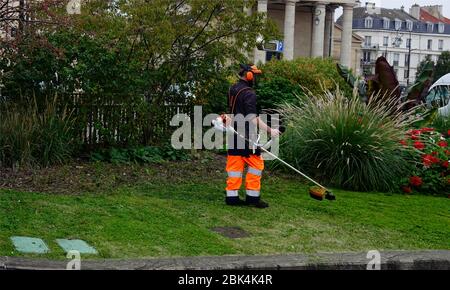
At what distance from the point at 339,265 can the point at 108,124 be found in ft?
23.2

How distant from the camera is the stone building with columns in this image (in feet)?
251

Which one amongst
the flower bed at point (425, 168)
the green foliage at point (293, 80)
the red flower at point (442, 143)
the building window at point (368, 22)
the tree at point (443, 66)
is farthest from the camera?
the building window at point (368, 22)

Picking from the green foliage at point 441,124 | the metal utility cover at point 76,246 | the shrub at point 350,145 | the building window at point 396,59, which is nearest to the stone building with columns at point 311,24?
the building window at point 396,59

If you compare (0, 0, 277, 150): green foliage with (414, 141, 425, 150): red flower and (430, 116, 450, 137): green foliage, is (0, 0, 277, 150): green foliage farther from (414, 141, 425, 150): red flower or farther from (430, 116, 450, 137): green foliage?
(430, 116, 450, 137): green foliage

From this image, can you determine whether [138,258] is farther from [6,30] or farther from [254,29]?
[254,29]

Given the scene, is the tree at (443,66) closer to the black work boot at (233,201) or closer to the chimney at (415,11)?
the chimney at (415,11)

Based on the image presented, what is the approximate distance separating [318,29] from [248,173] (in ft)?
236

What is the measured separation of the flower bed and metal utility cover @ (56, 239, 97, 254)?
6.83 meters

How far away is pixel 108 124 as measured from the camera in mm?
13883

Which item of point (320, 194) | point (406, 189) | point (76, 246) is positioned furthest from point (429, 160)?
point (76, 246)

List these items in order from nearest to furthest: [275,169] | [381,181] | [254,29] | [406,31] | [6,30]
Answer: [6,30]
[381,181]
[275,169]
[254,29]
[406,31]

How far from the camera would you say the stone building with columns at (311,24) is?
251ft

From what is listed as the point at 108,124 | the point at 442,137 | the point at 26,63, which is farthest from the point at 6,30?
the point at 442,137

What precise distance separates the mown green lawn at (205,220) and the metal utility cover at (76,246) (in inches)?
3.2
